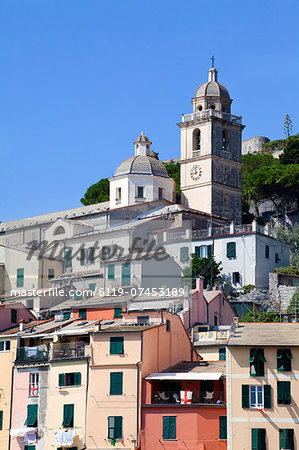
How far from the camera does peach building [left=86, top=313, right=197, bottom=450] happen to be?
4472cm

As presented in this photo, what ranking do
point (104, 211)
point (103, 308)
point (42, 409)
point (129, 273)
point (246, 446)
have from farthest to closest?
point (104, 211) → point (129, 273) → point (103, 308) → point (42, 409) → point (246, 446)

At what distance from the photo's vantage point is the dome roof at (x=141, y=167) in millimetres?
92125

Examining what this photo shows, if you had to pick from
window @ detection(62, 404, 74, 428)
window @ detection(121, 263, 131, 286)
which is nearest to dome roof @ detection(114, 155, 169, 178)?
window @ detection(121, 263, 131, 286)

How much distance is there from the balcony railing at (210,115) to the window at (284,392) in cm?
5425

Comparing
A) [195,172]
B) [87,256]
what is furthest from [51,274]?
[195,172]

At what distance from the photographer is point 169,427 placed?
44031 millimetres

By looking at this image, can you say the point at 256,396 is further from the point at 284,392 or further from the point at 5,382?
the point at 5,382

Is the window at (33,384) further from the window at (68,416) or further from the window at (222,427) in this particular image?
the window at (222,427)

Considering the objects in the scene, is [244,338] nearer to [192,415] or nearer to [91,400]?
[192,415]

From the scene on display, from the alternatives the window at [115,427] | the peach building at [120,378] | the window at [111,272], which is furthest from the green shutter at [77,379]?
the window at [111,272]

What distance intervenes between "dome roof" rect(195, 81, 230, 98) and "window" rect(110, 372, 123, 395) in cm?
5377

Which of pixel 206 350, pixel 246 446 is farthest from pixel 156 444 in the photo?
pixel 206 350

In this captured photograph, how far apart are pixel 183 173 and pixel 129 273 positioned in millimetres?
26239

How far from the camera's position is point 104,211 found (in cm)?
9150
